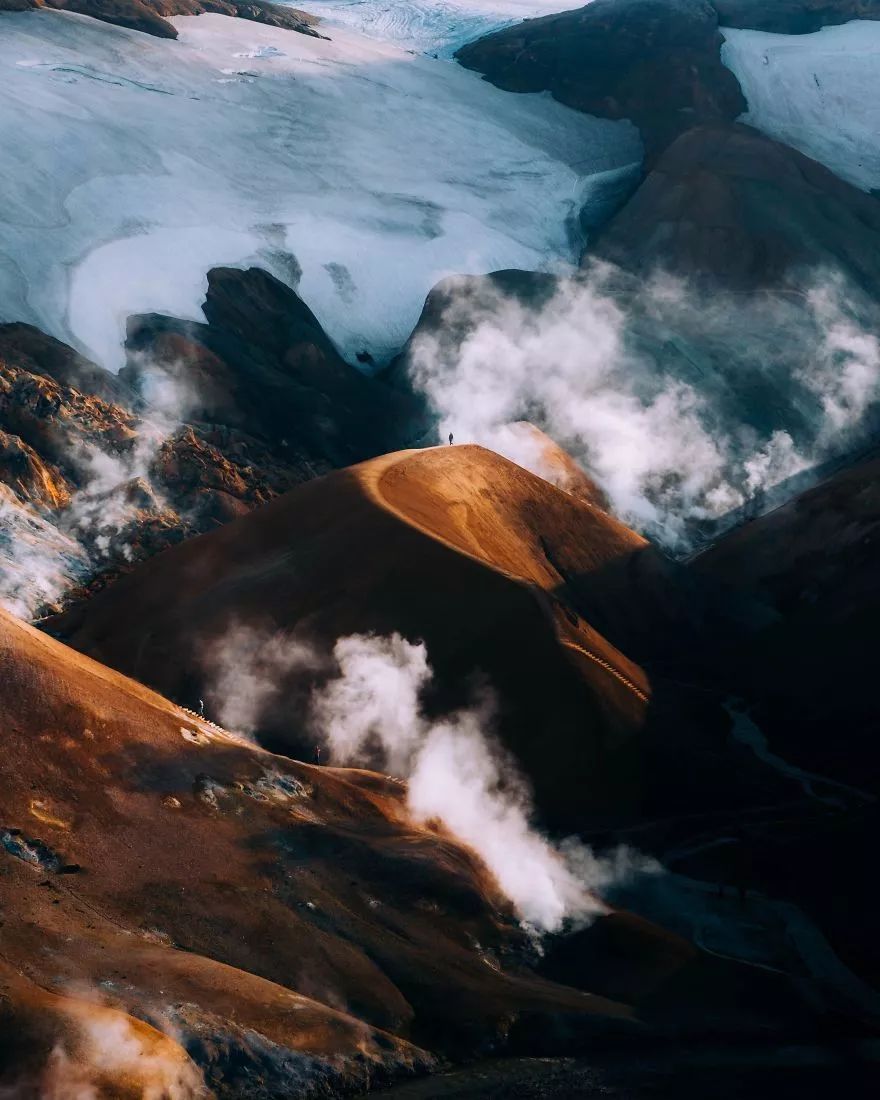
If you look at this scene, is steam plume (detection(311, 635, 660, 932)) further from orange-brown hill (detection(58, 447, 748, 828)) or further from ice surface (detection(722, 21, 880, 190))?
ice surface (detection(722, 21, 880, 190))

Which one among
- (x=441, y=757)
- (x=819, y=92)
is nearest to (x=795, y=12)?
(x=819, y=92)

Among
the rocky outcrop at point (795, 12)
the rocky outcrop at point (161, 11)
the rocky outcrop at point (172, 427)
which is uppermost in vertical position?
the rocky outcrop at point (795, 12)

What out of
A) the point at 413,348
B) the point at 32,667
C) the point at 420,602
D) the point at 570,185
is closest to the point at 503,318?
the point at 413,348

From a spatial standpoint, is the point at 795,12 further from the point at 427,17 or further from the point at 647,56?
the point at 427,17

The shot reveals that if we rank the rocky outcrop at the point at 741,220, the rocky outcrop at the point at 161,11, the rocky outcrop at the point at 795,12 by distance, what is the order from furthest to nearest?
1. the rocky outcrop at the point at 795,12
2. the rocky outcrop at the point at 161,11
3. the rocky outcrop at the point at 741,220

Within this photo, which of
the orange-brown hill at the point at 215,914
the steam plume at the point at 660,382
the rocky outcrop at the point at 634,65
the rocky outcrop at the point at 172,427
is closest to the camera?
the orange-brown hill at the point at 215,914

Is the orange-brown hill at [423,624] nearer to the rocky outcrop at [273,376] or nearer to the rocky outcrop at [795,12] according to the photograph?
the rocky outcrop at [273,376]

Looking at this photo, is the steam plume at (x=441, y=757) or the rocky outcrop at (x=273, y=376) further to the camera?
the rocky outcrop at (x=273, y=376)

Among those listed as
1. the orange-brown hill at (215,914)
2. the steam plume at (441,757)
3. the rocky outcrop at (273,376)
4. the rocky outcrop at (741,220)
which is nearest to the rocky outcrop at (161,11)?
the rocky outcrop at (273,376)

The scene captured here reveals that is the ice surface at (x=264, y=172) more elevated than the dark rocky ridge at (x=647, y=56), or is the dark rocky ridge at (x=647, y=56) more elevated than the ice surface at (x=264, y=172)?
the dark rocky ridge at (x=647, y=56)
